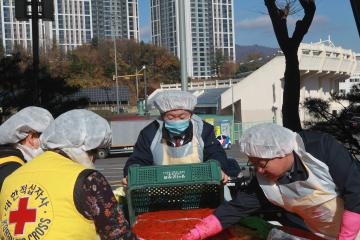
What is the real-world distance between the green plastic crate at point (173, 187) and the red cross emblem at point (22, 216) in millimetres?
1588

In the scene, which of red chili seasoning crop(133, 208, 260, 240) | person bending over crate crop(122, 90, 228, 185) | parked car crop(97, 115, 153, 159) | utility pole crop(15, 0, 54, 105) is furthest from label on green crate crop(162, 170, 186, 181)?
parked car crop(97, 115, 153, 159)

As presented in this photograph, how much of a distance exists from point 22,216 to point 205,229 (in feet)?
4.12

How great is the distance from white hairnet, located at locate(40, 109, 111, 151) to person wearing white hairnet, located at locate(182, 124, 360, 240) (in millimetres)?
841

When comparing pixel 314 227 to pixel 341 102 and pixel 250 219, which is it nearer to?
pixel 250 219

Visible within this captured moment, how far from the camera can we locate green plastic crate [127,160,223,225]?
397 cm

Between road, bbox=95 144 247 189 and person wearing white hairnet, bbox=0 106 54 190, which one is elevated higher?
person wearing white hairnet, bbox=0 106 54 190

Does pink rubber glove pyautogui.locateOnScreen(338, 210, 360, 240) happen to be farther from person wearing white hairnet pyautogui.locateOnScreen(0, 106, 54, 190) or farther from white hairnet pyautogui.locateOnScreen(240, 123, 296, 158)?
person wearing white hairnet pyautogui.locateOnScreen(0, 106, 54, 190)

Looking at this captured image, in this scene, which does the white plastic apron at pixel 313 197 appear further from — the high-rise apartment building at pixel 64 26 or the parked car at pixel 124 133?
the high-rise apartment building at pixel 64 26

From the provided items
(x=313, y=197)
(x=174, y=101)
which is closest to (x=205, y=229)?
(x=313, y=197)

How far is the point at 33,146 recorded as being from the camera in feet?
12.0

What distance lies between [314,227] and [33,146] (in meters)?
1.78

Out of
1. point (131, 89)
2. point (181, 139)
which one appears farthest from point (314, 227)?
point (131, 89)

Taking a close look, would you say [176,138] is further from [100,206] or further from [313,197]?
[100,206]

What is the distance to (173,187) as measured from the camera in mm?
4035
